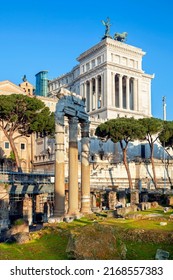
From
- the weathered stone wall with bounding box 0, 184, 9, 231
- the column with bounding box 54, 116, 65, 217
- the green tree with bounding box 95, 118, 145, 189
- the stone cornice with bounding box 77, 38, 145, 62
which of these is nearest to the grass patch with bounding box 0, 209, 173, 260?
the column with bounding box 54, 116, 65, 217

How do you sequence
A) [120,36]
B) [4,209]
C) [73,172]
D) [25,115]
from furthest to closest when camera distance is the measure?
1. [120,36]
2. [25,115]
3. [4,209]
4. [73,172]

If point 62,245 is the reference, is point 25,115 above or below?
above

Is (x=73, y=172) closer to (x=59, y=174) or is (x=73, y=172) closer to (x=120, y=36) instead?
(x=59, y=174)

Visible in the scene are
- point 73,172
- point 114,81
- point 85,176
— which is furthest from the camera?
point 114,81

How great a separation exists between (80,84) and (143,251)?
78128 mm

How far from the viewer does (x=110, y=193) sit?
44.2 metres

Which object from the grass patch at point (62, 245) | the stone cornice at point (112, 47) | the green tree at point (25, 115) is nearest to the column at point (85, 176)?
the grass patch at point (62, 245)

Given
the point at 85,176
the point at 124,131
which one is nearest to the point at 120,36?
the point at 124,131

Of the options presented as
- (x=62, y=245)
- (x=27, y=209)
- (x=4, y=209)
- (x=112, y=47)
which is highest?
(x=112, y=47)

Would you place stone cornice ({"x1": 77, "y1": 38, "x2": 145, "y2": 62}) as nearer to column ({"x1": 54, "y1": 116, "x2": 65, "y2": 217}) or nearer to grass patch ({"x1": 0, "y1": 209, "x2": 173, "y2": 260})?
column ({"x1": 54, "y1": 116, "x2": 65, "y2": 217})

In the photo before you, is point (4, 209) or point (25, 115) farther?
point (25, 115)
